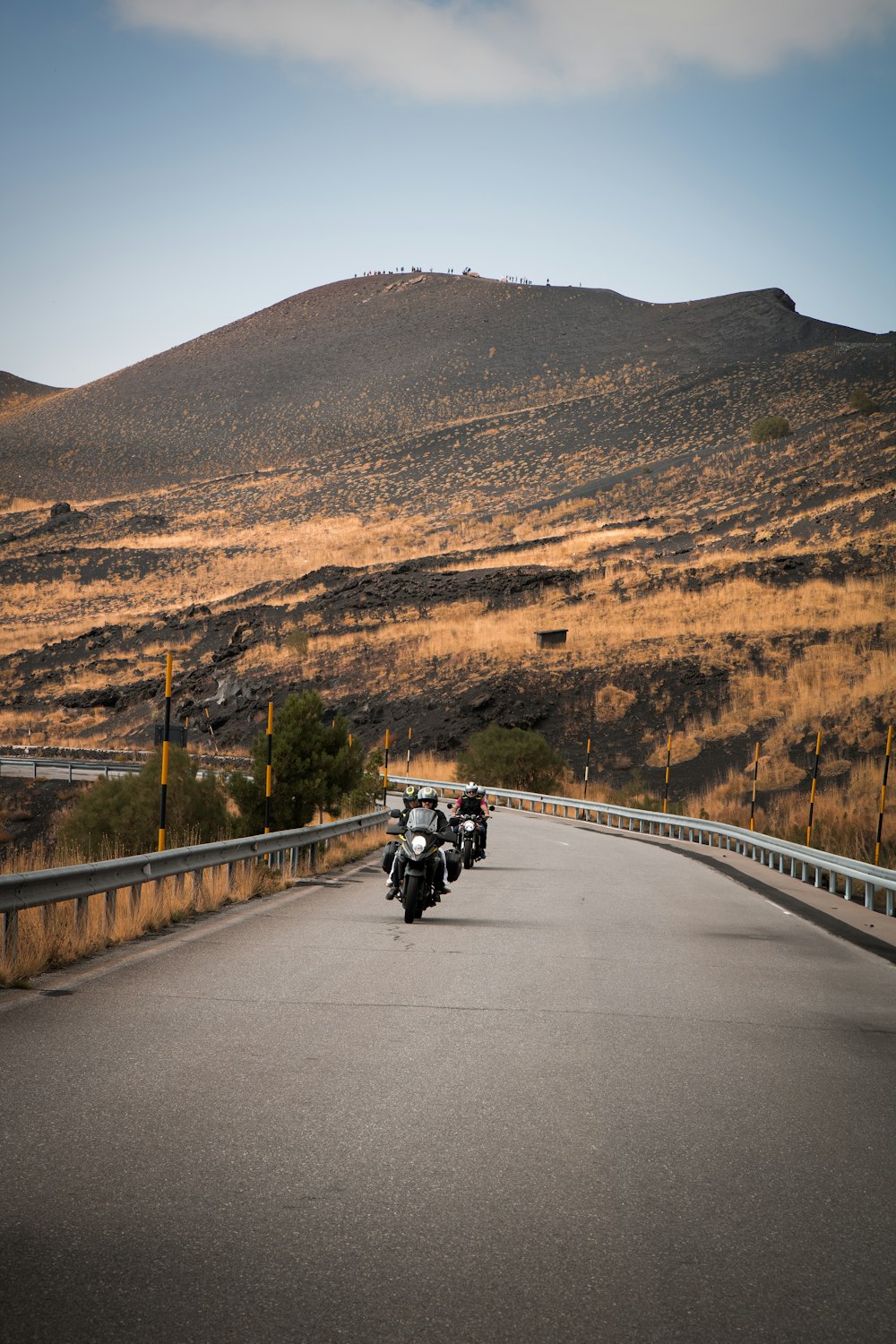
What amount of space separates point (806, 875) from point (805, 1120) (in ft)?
56.0

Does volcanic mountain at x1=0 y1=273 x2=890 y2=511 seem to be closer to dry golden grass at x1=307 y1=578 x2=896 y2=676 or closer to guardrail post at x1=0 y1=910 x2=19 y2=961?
dry golden grass at x1=307 y1=578 x2=896 y2=676

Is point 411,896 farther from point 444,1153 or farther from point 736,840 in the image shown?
point 736,840

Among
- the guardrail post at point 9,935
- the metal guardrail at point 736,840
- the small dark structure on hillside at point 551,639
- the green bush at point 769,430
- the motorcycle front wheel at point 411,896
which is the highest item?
the green bush at point 769,430

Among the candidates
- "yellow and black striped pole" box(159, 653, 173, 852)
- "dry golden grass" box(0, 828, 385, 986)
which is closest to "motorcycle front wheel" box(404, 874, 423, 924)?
"dry golden grass" box(0, 828, 385, 986)

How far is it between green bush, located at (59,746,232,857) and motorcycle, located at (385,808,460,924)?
8893 mm

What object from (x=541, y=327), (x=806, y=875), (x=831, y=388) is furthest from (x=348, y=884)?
(x=541, y=327)

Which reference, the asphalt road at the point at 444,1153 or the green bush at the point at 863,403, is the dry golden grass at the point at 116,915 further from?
the green bush at the point at 863,403

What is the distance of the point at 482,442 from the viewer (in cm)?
12469

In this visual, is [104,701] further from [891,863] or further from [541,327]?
[541,327]

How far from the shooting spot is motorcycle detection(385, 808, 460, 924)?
1410 centimetres

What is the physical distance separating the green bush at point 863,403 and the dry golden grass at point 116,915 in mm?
86078

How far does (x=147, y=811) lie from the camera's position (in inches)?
1017

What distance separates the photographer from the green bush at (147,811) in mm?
24703

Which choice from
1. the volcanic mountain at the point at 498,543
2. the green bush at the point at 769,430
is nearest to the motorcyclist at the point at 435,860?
the volcanic mountain at the point at 498,543
